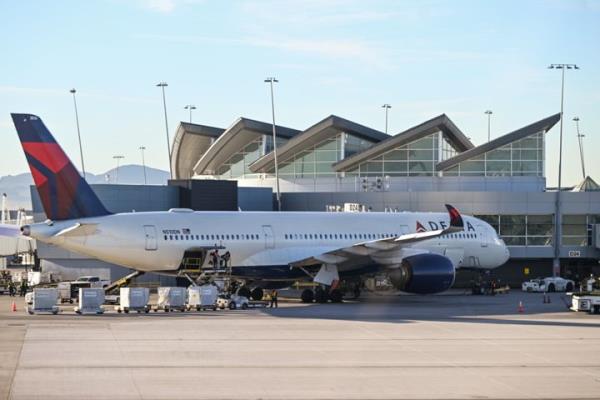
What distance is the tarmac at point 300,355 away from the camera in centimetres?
2378

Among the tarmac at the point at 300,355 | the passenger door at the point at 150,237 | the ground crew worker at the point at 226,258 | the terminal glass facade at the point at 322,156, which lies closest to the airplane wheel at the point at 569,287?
the tarmac at the point at 300,355

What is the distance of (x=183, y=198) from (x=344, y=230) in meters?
13.8

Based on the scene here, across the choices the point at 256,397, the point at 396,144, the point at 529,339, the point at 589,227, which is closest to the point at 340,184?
the point at 396,144

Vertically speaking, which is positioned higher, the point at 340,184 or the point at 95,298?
the point at 340,184

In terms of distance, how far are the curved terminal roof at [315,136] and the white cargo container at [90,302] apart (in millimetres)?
40478

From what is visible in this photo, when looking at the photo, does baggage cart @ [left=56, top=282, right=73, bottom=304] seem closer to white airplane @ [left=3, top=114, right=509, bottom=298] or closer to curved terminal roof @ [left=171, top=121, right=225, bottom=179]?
white airplane @ [left=3, top=114, right=509, bottom=298]

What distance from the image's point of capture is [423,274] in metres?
49.7

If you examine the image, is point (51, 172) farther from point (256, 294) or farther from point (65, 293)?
point (256, 294)

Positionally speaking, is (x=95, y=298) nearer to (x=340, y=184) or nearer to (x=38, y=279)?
(x=38, y=279)

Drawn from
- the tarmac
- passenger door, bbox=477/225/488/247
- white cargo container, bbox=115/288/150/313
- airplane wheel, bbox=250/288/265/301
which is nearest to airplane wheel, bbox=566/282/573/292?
passenger door, bbox=477/225/488/247

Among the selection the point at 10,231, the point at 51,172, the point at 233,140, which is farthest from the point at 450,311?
the point at 233,140

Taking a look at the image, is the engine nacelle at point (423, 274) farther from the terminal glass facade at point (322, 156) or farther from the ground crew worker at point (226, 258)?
the terminal glass facade at point (322, 156)

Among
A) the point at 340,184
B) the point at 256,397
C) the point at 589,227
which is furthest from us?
the point at 340,184

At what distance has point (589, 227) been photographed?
7150 cm
